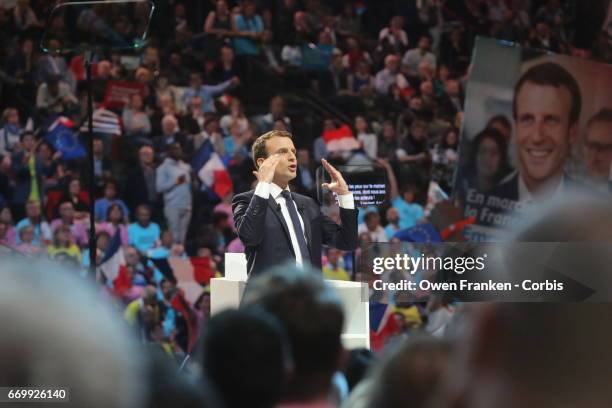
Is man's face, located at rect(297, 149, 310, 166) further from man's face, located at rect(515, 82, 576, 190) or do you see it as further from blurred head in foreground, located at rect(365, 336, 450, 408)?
blurred head in foreground, located at rect(365, 336, 450, 408)

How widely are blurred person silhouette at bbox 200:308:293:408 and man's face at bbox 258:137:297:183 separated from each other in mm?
3616

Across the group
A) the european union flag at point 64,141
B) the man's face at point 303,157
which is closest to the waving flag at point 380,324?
the man's face at point 303,157

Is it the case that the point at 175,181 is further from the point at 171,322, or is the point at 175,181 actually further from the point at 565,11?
the point at 565,11

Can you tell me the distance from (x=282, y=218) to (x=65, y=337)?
417 centimetres

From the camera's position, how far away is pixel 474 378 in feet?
4.01

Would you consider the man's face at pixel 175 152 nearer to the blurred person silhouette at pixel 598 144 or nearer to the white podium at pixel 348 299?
the blurred person silhouette at pixel 598 144

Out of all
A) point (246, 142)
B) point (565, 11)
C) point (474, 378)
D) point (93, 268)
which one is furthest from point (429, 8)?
point (474, 378)

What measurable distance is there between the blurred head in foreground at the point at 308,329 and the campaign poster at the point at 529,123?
35.6 feet

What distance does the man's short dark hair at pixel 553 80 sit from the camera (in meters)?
13.4

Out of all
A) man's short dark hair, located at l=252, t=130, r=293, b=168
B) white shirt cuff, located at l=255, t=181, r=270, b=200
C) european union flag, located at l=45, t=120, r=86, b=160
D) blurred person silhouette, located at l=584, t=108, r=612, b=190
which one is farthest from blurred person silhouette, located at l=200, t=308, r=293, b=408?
blurred person silhouette, located at l=584, t=108, r=612, b=190

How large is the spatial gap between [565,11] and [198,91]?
585 cm

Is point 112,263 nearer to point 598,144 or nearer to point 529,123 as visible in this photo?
point 529,123

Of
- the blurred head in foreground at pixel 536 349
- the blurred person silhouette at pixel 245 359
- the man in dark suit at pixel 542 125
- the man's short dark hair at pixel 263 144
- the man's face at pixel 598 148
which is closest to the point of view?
the blurred head in foreground at pixel 536 349

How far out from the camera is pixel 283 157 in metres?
5.26
